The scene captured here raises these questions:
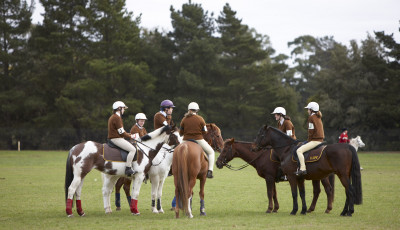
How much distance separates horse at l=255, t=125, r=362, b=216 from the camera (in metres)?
12.6

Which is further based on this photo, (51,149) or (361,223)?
(51,149)

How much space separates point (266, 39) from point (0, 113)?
5668cm

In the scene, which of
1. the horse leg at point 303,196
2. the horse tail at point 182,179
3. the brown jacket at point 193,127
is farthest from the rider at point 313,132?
the horse tail at point 182,179

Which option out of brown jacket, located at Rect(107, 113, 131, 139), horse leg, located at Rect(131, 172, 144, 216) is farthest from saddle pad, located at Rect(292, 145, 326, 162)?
brown jacket, located at Rect(107, 113, 131, 139)

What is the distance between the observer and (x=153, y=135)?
13.8m

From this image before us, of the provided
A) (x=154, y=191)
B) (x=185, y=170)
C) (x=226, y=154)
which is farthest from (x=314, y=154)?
(x=154, y=191)

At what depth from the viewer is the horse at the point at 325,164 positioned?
41.3ft

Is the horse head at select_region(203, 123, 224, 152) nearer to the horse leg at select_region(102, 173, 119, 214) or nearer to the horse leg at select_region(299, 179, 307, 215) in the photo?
the horse leg at select_region(299, 179, 307, 215)

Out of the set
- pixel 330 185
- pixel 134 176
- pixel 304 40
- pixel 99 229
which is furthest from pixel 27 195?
pixel 304 40

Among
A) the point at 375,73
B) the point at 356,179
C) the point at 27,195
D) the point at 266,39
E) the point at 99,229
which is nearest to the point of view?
the point at 99,229

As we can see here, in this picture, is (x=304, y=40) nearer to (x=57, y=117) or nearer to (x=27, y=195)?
(x=57, y=117)

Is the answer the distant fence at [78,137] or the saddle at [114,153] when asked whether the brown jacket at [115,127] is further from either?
the distant fence at [78,137]

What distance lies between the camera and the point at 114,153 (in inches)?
526

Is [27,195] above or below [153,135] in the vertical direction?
below
